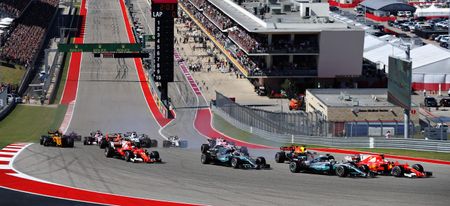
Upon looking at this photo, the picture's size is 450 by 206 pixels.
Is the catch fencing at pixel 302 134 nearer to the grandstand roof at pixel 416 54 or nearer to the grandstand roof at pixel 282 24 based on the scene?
the grandstand roof at pixel 282 24

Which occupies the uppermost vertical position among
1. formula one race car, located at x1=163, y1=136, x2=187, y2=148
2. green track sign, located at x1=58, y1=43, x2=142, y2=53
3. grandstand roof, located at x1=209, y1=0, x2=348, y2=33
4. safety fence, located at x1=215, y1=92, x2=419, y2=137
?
grandstand roof, located at x1=209, y1=0, x2=348, y2=33

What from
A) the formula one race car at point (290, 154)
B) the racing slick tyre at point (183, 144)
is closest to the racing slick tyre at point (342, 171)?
the formula one race car at point (290, 154)

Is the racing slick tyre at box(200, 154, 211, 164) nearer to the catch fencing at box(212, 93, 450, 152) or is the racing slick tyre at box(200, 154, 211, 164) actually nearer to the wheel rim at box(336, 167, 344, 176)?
the wheel rim at box(336, 167, 344, 176)

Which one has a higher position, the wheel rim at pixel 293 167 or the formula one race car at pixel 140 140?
the wheel rim at pixel 293 167

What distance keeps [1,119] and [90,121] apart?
6513mm

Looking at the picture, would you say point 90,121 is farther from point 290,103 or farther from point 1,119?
point 290,103

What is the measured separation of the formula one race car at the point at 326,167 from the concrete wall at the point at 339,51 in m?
46.6

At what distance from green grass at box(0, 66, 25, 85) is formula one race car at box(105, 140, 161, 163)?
146ft

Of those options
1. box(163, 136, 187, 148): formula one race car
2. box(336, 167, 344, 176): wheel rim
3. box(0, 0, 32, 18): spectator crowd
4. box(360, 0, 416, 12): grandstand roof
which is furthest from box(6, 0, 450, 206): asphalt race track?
box(360, 0, 416, 12): grandstand roof

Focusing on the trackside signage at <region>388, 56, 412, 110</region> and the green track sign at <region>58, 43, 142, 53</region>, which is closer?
the trackside signage at <region>388, 56, 412, 110</region>

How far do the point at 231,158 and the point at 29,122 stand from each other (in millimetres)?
30598

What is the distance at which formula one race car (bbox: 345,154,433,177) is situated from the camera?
39.8 metres

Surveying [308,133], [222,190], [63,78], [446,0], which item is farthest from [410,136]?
[446,0]

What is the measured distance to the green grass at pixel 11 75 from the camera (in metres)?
87.6
